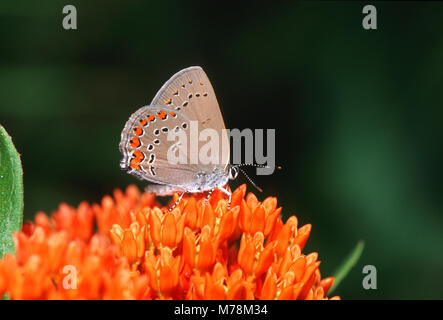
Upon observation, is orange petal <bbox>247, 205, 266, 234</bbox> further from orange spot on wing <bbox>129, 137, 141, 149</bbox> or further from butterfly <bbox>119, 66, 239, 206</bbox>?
orange spot on wing <bbox>129, 137, 141, 149</bbox>

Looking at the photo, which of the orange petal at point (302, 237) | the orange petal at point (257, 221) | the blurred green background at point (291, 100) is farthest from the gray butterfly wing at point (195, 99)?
the blurred green background at point (291, 100)

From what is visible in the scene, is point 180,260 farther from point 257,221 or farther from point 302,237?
point 302,237

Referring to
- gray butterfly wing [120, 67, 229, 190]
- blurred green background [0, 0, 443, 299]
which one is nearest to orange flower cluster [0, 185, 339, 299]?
gray butterfly wing [120, 67, 229, 190]

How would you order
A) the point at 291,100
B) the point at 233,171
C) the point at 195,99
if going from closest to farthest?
the point at 195,99 → the point at 233,171 → the point at 291,100

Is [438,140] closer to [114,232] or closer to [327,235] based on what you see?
[327,235]

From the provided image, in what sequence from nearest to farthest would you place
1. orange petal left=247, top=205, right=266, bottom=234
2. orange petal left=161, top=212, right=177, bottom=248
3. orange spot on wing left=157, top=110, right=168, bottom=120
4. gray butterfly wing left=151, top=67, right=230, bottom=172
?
orange petal left=161, top=212, right=177, bottom=248 → orange petal left=247, top=205, right=266, bottom=234 → gray butterfly wing left=151, top=67, right=230, bottom=172 → orange spot on wing left=157, top=110, right=168, bottom=120

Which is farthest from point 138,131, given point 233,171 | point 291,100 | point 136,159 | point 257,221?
point 291,100
